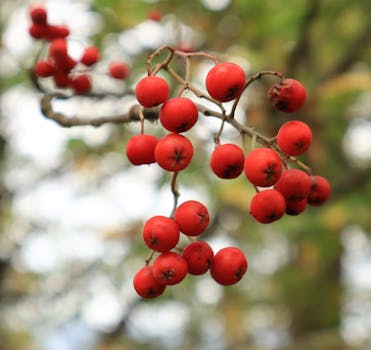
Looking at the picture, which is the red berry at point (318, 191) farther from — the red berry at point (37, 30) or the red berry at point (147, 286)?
the red berry at point (37, 30)

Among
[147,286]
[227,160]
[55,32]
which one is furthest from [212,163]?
[55,32]

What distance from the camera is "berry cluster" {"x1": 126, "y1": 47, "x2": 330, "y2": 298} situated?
1277mm

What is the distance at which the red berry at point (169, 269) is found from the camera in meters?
1.29

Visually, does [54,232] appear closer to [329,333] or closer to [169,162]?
[329,333]

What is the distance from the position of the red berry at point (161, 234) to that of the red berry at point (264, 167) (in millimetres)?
232

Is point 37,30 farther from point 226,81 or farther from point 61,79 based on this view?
point 226,81

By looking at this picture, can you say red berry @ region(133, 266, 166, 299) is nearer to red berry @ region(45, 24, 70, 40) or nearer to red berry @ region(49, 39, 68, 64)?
red berry @ region(49, 39, 68, 64)

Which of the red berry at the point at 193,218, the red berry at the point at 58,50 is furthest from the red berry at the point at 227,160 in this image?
the red berry at the point at 58,50

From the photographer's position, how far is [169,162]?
1.27 m

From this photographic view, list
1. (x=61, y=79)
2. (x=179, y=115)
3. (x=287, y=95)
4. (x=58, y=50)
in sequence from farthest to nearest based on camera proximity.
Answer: (x=61, y=79)
(x=58, y=50)
(x=287, y=95)
(x=179, y=115)

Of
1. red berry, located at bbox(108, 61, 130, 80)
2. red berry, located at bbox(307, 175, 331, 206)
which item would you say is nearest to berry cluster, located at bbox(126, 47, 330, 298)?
red berry, located at bbox(307, 175, 331, 206)

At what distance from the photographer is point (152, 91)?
131 cm

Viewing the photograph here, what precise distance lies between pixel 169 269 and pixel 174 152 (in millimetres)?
282

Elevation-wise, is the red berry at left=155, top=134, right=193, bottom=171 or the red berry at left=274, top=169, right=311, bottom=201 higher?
the red berry at left=155, top=134, right=193, bottom=171
